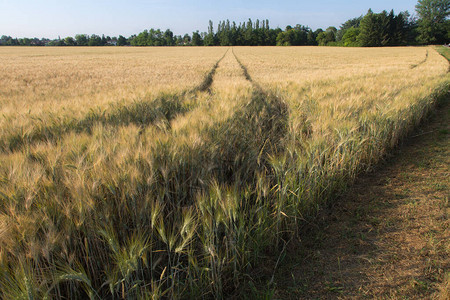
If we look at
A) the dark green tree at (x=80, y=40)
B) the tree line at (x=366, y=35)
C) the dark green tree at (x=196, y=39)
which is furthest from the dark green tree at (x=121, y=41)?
the dark green tree at (x=196, y=39)

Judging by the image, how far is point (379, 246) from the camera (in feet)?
5.43

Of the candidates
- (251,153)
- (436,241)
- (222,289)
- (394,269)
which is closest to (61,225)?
(222,289)

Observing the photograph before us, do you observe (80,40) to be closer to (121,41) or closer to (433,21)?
(121,41)

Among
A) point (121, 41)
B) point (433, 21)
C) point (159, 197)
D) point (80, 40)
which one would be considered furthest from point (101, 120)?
point (121, 41)

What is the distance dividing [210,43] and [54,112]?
285 feet

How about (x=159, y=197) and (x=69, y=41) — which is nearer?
(x=159, y=197)

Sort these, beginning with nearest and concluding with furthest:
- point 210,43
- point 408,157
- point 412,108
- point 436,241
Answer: point 436,241 < point 408,157 < point 412,108 < point 210,43

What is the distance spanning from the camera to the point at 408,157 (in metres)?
3.07

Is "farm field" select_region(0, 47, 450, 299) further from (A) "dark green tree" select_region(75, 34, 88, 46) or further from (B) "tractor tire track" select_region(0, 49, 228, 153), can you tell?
(A) "dark green tree" select_region(75, 34, 88, 46)

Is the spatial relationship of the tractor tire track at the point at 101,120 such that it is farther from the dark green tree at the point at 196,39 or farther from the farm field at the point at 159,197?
the dark green tree at the point at 196,39

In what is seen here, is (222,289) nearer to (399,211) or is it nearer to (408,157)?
(399,211)

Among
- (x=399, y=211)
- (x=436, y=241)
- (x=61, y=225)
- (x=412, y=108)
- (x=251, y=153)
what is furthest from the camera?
(x=412, y=108)

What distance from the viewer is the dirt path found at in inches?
53.9

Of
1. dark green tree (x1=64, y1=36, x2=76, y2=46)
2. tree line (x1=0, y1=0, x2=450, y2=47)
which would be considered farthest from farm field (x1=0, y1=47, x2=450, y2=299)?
dark green tree (x1=64, y1=36, x2=76, y2=46)
